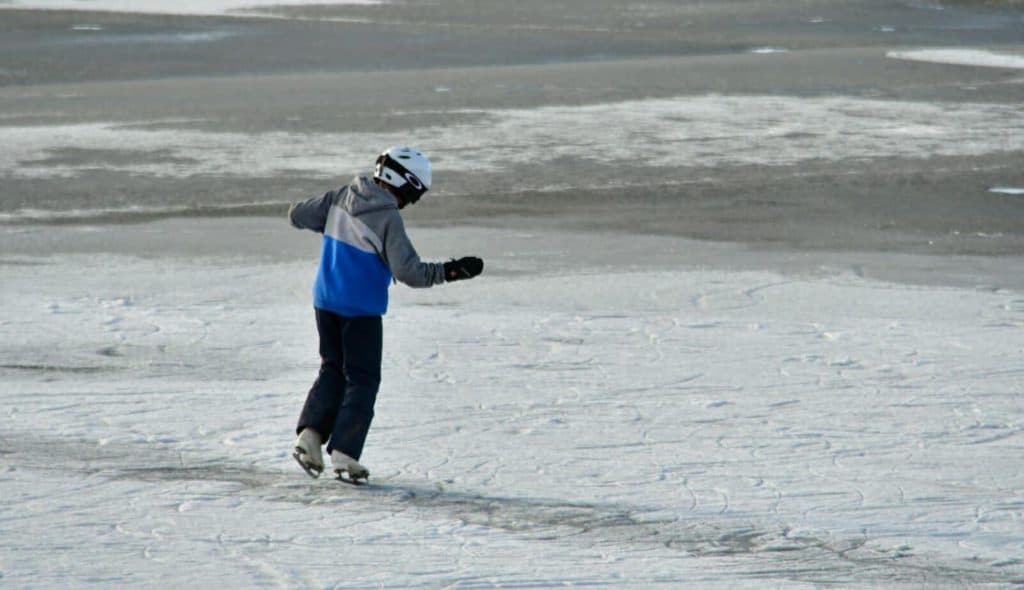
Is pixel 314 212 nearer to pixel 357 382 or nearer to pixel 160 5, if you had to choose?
pixel 357 382

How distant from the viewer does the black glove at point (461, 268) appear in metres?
6.18

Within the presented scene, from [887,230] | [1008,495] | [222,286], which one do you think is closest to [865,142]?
[887,230]

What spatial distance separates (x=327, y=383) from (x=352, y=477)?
393 mm

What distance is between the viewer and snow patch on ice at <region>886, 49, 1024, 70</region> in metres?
24.8

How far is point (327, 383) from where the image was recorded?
21.6ft

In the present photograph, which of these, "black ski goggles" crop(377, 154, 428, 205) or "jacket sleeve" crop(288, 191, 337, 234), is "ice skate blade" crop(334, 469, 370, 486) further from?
"black ski goggles" crop(377, 154, 428, 205)

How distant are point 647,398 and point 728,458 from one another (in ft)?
3.24

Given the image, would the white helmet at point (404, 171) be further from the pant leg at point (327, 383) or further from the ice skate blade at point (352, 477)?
the ice skate blade at point (352, 477)

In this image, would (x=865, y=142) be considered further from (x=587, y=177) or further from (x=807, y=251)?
(x=807, y=251)

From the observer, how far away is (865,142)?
16859 mm

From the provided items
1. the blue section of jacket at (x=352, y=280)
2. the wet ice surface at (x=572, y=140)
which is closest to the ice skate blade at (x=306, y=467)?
the blue section of jacket at (x=352, y=280)

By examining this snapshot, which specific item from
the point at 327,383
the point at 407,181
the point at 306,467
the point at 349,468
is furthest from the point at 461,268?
the point at 306,467

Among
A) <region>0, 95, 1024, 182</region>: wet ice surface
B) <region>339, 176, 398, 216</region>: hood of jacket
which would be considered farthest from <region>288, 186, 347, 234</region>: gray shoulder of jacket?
<region>0, 95, 1024, 182</region>: wet ice surface

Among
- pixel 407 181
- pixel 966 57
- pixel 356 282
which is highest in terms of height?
pixel 407 181
